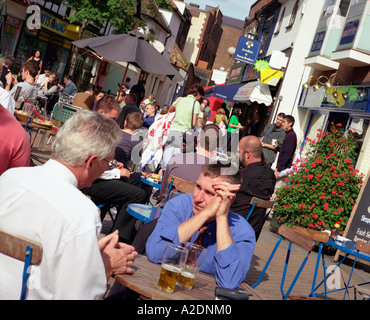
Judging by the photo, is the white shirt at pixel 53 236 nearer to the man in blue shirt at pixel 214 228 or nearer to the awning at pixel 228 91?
the man in blue shirt at pixel 214 228

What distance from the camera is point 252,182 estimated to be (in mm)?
6363

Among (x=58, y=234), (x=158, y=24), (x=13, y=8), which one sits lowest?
(x=58, y=234)

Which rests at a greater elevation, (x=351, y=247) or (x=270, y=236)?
(x=351, y=247)

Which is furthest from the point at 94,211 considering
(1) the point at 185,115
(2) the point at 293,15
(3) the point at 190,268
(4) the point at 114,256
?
(2) the point at 293,15

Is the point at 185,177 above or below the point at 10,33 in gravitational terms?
below

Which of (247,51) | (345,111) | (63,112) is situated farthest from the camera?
(247,51)

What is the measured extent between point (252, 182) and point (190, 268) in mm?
3631

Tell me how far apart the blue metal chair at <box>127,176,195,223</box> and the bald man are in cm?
82

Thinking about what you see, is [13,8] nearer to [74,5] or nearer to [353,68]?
[74,5]

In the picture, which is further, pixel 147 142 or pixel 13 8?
pixel 13 8

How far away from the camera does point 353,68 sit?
16.3m

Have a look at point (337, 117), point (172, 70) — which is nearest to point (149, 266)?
point (172, 70)

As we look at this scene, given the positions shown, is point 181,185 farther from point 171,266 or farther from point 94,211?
point 94,211
